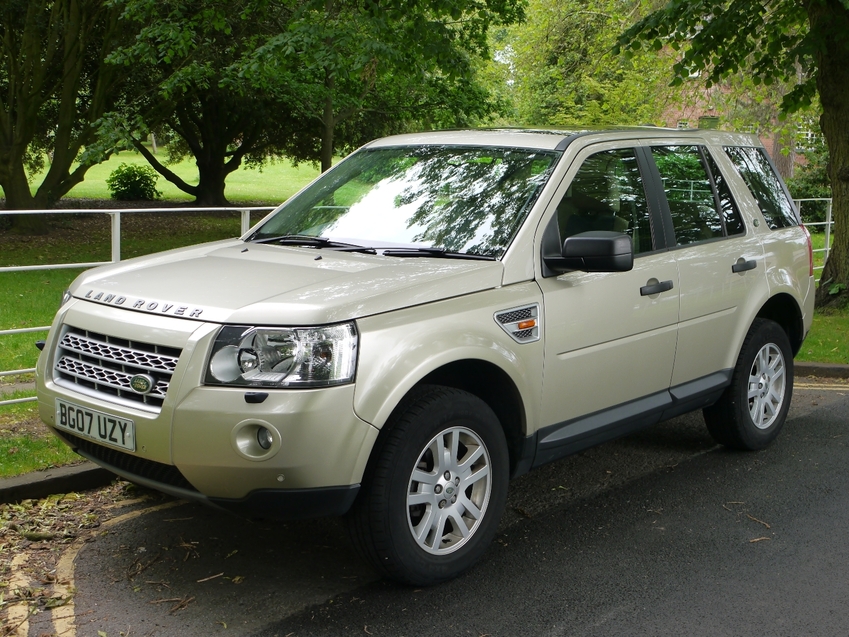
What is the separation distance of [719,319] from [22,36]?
702 inches

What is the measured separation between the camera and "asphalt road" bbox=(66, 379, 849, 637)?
395 centimetres

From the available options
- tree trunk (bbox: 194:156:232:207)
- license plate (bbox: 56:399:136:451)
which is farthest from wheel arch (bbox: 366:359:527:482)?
tree trunk (bbox: 194:156:232:207)

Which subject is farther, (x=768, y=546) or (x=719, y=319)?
(x=719, y=319)

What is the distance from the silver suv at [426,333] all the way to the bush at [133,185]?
28393mm

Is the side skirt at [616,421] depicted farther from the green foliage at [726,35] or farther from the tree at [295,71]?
the tree at [295,71]

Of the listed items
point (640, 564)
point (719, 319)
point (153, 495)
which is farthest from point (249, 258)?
point (719, 319)

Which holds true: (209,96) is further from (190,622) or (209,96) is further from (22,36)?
(190,622)

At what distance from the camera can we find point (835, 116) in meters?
11.8

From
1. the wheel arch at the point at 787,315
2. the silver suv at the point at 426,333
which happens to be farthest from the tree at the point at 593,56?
the silver suv at the point at 426,333

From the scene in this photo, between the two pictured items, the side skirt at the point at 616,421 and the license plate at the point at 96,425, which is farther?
the side skirt at the point at 616,421

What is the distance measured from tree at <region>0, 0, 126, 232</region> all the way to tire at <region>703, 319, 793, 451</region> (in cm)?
1435

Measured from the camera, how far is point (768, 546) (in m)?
4.79

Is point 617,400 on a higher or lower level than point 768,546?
higher

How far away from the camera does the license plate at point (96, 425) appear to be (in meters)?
3.98
